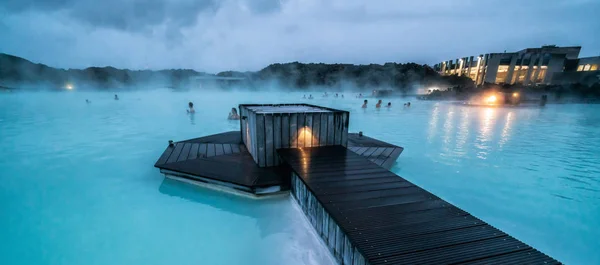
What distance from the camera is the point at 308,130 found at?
615cm

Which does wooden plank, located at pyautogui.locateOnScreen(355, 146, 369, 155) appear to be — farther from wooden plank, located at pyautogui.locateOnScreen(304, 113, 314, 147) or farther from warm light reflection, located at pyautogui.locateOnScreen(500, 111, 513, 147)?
warm light reflection, located at pyautogui.locateOnScreen(500, 111, 513, 147)

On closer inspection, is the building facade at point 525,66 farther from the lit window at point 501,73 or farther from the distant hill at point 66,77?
the distant hill at point 66,77

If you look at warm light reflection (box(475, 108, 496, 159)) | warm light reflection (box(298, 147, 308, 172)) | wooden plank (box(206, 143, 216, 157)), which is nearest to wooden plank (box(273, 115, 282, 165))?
warm light reflection (box(298, 147, 308, 172))

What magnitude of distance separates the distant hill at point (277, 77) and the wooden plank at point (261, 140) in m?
60.3

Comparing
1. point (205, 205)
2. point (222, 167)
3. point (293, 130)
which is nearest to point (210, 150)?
point (222, 167)

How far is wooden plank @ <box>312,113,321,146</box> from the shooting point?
6.10 metres

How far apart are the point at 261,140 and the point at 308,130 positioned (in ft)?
4.06

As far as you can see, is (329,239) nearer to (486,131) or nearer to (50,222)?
(50,222)

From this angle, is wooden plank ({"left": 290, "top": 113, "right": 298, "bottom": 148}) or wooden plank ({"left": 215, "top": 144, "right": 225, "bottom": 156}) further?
wooden plank ({"left": 215, "top": 144, "right": 225, "bottom": 156})

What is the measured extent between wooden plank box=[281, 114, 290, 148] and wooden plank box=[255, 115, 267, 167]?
1.60 ft

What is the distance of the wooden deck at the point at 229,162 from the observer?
5.50 metres

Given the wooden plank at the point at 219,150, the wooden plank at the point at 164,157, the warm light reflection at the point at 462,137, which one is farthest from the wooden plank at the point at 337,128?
the warm light reflection at the point at 462,137

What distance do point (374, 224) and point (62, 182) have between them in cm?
871

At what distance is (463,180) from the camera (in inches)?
295
